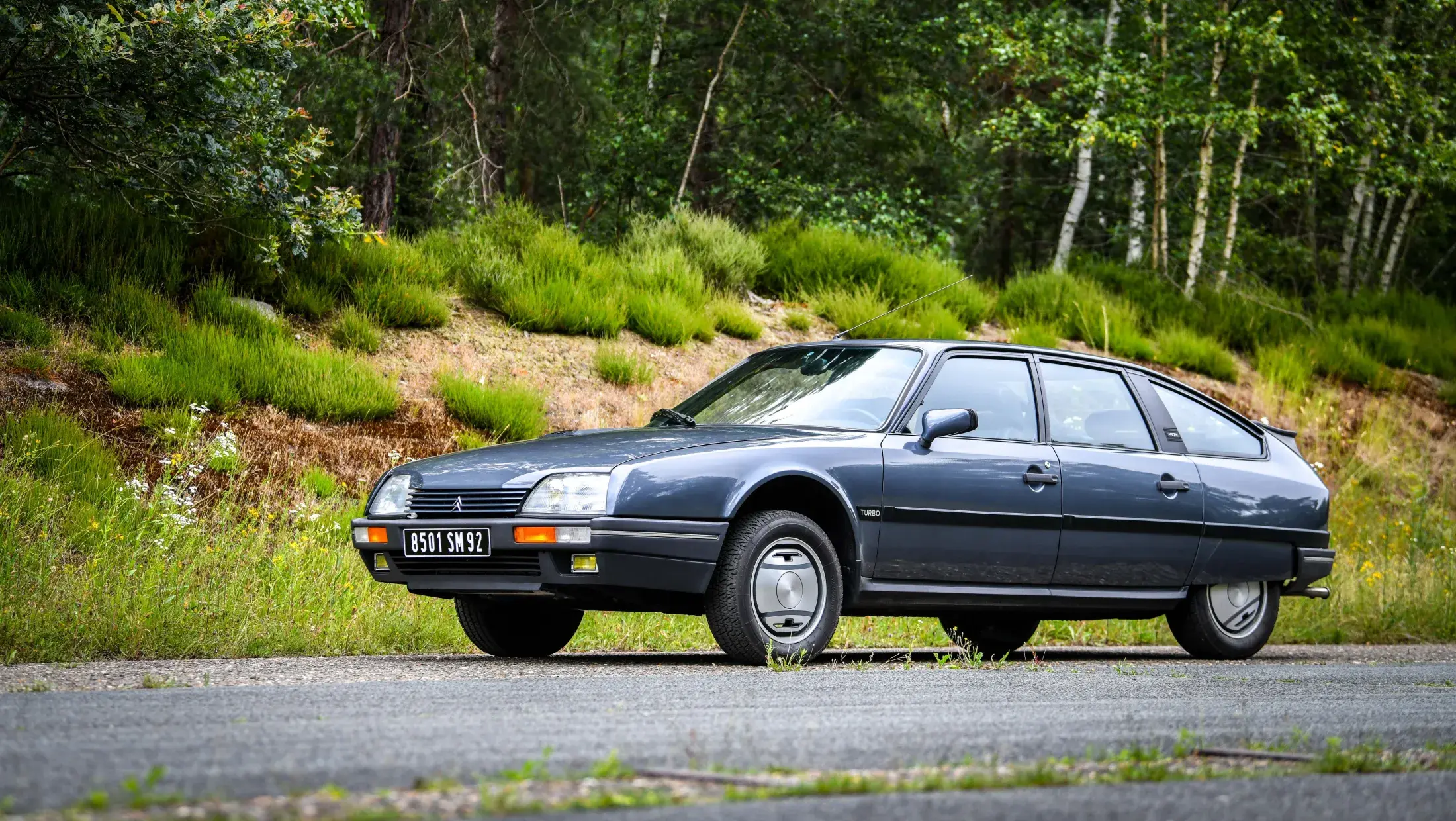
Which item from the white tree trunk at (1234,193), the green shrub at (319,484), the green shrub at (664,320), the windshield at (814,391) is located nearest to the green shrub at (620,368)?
the green shrub at (664,320)

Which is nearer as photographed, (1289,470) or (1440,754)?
(1440,754)

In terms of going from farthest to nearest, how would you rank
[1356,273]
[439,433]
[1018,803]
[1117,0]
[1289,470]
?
[1356,273] < [1117,0] < [439,433] < [1289,470] < [1018,803]

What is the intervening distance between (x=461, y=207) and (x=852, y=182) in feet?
22.8

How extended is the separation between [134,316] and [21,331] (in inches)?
35.3

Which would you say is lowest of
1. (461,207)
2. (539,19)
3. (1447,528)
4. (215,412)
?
(1447,528)

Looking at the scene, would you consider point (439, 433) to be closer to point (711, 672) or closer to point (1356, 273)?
point (711, 672)

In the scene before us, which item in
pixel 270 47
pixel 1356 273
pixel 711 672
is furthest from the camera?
pixel 1356 273

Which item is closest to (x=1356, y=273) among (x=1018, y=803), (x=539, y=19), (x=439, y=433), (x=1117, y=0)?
(x=1117, y=0)

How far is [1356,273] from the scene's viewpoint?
27953 mm

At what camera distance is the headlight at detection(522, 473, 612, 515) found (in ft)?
20.7

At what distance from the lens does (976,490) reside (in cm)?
729

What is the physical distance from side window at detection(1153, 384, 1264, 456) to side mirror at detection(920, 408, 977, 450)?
1882mm

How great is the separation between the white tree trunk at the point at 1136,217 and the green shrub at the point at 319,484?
18.5 metres

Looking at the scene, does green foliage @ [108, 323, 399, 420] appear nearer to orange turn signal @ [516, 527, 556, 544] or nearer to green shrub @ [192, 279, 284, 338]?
green shrub @ [192, 279, 284, 338]
